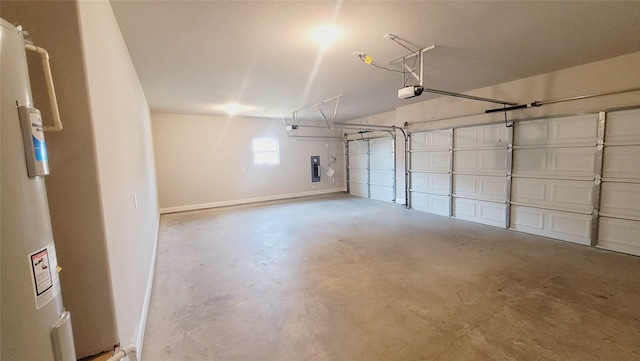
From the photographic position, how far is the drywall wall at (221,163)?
704 centimetres

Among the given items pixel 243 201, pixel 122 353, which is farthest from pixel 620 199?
pixel 243 201

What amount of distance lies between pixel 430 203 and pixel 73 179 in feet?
21.2

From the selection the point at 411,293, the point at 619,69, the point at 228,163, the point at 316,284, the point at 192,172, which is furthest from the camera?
the point at 228,163

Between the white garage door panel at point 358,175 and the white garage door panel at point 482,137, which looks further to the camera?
the white garage door panel at point 358,175

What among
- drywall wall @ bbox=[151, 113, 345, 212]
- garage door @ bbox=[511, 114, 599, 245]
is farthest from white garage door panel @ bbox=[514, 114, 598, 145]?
drywall wall @ bbox=[151, 113, 345, 212]

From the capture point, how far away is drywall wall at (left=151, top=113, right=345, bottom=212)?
7.04m

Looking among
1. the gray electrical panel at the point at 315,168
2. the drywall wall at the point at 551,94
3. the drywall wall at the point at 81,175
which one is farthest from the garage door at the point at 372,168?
the drywall wall at the point at 81,175

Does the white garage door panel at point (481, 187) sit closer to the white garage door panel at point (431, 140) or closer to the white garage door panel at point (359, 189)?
the white garage door panel at point (431, 140)

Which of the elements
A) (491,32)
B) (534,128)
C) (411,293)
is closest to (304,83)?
(491,32)

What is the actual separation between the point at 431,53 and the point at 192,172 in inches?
258

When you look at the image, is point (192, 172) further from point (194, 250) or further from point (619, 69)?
point (619, 69)

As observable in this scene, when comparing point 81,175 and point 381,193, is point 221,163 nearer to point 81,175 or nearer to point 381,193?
point 381,193

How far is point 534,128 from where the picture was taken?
175 inches

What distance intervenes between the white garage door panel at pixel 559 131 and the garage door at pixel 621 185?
0.57 ft
